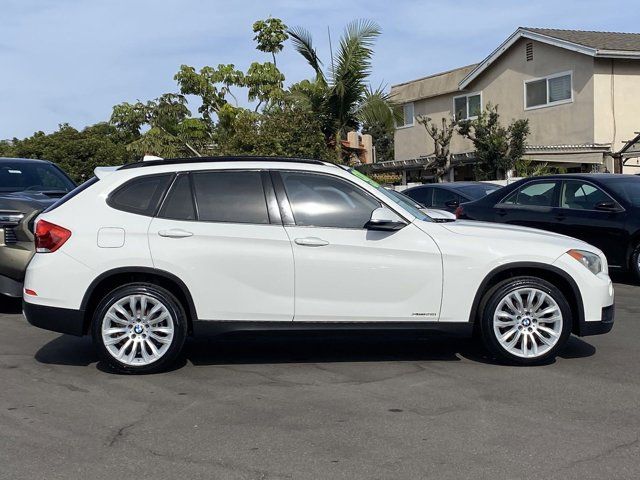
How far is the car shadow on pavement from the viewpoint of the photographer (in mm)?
6406

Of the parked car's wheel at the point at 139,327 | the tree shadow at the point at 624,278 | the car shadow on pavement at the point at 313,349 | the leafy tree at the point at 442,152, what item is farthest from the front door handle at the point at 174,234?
the leafy tree at the point at 442,152

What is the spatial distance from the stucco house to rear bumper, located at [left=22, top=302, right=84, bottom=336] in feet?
60.6

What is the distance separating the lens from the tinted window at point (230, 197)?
6.40m

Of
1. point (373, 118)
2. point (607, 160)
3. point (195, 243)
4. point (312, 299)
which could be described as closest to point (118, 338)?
point (195, 243)

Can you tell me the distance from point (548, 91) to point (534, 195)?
48.9 ft

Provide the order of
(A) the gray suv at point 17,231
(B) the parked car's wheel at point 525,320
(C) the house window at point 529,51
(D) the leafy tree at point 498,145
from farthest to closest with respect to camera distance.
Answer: (C) the house window at point 529,51 < (D) the leafy tree at point 498,145 < (A) the gray suv at point 17,231 < (B) the parked car's wheel at point 525,320

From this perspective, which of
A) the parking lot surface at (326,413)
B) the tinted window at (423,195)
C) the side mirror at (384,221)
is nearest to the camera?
the parking lot surface at (326,413)

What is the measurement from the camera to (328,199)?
6469 millimetres

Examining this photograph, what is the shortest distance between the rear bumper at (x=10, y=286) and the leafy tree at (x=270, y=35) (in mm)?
31889

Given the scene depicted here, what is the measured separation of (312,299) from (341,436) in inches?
64.5

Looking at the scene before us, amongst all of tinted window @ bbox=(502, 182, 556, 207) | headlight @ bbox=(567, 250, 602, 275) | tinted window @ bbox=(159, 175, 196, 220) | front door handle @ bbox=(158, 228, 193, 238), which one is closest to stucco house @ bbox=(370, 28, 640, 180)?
tinted window @ bbox=(502, 182, 556, 207)

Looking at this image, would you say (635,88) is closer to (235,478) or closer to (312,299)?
(312,299)

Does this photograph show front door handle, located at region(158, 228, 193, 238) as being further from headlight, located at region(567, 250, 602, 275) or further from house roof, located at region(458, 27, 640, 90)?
house roof, located at region(458, 27, 640, 90)

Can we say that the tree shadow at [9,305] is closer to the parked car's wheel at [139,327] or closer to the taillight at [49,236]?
the taillight at [49,236]
